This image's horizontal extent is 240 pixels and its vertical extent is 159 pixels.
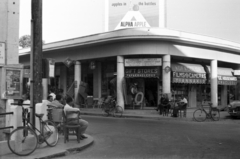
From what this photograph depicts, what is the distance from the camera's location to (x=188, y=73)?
73.3ft

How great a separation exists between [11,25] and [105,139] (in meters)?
4.87

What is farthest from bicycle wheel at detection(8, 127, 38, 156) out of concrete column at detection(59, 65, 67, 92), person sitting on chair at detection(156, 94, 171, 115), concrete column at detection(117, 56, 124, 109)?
concrete column at detection(59, 65, 67, 92)

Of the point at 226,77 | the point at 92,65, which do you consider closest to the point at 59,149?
the point at 92,65

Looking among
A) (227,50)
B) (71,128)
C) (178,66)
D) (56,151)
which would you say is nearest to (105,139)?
(71,128)

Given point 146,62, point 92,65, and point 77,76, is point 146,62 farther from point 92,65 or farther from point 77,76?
point 77,76

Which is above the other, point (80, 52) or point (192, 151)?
point (80, 52)

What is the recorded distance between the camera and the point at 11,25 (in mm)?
8227

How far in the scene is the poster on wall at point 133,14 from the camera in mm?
27422

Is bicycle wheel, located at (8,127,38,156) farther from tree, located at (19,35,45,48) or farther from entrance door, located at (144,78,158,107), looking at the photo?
tree, located at (19,35,45,48)

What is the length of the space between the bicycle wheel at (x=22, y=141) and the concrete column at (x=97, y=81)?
17.7 metres

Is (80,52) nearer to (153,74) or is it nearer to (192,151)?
(153,74)

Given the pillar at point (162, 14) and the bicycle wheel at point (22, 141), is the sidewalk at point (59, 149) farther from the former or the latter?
the pillar at point (162, 14)

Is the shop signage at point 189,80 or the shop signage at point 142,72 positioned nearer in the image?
the shop signage at point 142,72

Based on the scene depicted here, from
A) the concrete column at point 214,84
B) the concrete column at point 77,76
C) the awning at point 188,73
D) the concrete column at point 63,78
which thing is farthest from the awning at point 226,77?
the concrete column at point 63,78
